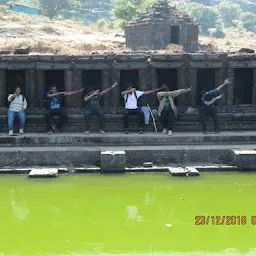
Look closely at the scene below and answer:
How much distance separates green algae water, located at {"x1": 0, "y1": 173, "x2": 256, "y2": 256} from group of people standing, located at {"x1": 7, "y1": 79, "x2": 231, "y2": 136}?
2.24 m

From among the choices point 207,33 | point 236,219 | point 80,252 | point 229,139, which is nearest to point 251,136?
point 229,139

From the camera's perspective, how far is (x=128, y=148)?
40.1 ft

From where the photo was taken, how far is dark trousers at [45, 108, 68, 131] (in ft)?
43.0

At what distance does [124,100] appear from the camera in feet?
47.1

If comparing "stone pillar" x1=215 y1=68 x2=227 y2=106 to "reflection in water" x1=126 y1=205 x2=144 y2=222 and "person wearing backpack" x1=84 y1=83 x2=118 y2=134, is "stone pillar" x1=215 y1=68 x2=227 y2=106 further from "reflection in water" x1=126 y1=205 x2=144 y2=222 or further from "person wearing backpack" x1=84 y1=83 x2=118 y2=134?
"reflection in water" x1=126 y1=205 x2=144 y2=222

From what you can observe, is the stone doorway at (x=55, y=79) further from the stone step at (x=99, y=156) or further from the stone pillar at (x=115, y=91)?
the stone step at (x=99, y=156)

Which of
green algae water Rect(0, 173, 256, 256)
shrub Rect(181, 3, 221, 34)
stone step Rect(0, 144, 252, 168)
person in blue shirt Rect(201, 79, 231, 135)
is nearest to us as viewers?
green algae water Rect(0, 173, 256, 256)

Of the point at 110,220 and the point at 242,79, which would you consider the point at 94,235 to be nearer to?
the point at 110,220

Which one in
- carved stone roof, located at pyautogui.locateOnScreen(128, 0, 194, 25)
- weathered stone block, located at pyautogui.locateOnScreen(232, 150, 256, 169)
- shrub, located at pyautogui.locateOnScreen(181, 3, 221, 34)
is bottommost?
weathered stone block, located at pyautogui.locateOnScreen(232, 150, 256, 169)

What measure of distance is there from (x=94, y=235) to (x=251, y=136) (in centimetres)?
680

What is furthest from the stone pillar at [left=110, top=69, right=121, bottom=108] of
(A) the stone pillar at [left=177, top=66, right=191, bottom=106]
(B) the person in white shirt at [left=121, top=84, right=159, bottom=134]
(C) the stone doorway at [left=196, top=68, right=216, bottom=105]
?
(C) the stone doorway at [left=196, top=68, right=216, bottom=105]
